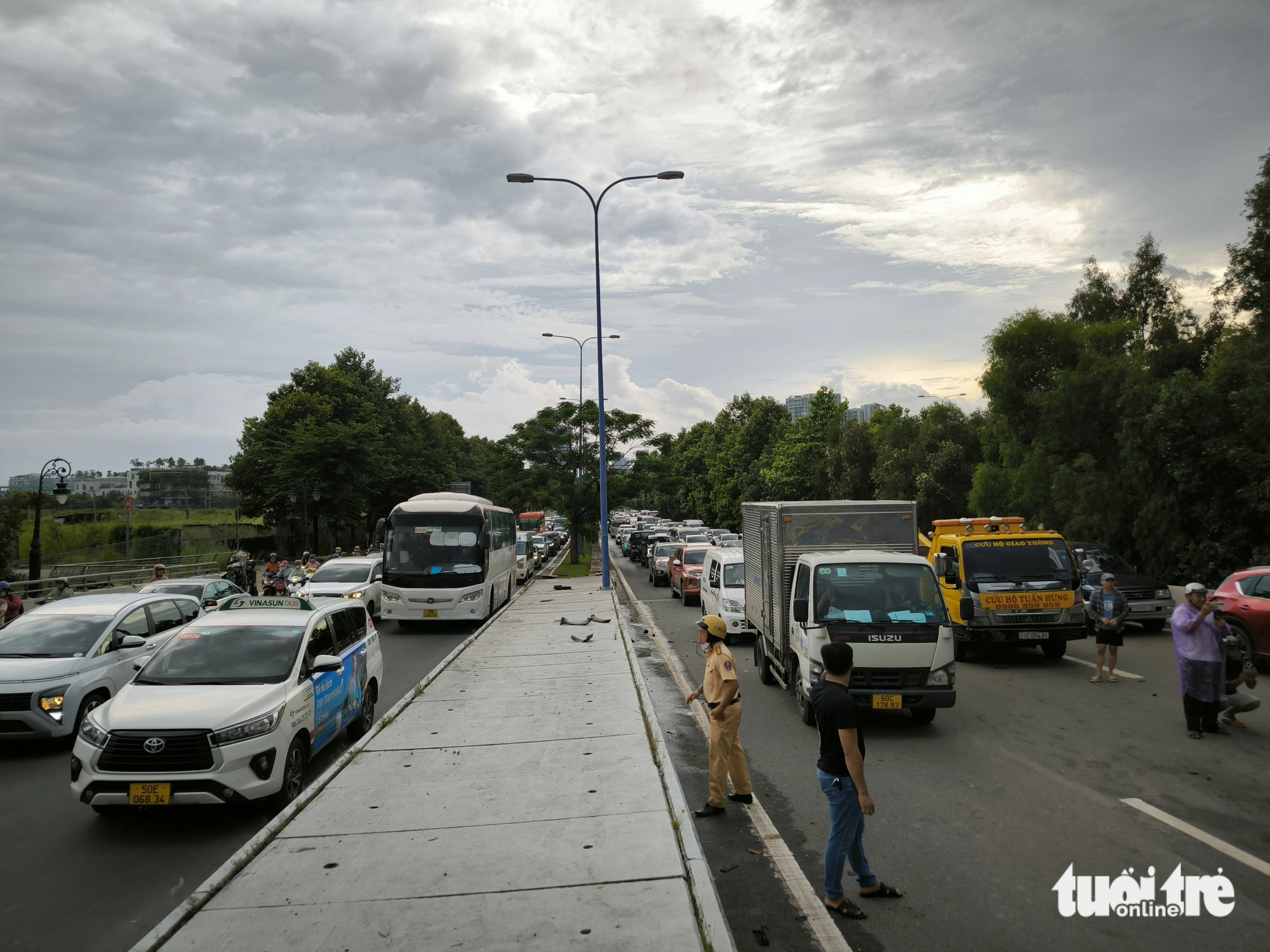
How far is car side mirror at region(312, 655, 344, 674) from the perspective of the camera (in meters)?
8.29

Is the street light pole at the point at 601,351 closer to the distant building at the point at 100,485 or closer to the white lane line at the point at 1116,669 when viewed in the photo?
the white lane line at the point at 1116,669

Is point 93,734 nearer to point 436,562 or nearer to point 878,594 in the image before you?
point 878,594

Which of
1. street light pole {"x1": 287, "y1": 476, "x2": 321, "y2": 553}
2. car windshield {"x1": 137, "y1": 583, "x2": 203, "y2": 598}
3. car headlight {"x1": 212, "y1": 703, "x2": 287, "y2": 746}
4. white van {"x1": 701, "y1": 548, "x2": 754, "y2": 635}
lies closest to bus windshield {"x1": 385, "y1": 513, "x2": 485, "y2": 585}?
car windshield {"x1": 137, "y1": 583, "x2": 203, "y2": 598}

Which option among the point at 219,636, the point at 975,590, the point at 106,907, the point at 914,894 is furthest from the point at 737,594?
the point at 106,907

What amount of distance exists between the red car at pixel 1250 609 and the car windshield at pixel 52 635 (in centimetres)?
1495

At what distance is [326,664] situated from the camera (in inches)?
329

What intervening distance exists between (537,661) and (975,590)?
24.3ft

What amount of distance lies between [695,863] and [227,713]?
419cm

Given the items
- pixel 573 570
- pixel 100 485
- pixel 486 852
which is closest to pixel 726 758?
pixel 486 852

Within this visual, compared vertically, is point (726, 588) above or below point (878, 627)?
below

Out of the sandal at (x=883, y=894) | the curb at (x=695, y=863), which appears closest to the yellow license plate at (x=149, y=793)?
the curb at (x=695, y=863)

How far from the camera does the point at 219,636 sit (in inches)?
338

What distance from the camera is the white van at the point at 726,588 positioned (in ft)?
56.1

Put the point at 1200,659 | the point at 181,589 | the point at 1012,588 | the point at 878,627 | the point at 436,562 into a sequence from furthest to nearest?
the point at 436,562 < the point at 181,589 < the point at 1012,588 < the point at 878,627 < the point at 1200,659
